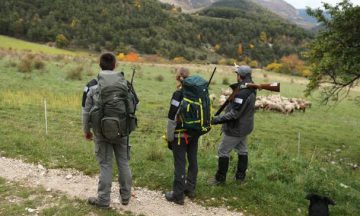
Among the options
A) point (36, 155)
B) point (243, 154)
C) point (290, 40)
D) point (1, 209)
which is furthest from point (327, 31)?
point (290, 40)

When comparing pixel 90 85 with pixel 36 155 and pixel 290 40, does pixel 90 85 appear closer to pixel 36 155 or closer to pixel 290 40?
pixel 36 155

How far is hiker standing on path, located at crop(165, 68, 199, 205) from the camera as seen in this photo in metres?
6.94

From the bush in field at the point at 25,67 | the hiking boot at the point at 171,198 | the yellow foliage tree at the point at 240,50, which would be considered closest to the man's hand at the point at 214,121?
the hiking boot at the point at 171,198

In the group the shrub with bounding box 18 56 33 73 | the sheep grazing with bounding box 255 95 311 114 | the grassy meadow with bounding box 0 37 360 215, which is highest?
the shrub with bounding box 18 56 33 73

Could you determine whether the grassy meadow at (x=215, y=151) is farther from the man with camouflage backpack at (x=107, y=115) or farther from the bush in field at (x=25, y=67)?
the bush in field at (x=25, y=67)

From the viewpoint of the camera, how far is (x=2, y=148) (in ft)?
32.6

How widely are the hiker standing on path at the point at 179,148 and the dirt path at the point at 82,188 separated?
201mm

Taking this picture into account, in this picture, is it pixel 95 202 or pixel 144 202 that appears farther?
pixel 144 202

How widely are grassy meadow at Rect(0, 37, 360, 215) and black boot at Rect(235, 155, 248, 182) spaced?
0.59ft

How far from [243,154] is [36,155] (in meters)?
4.72

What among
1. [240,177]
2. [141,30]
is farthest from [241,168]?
[141,30]

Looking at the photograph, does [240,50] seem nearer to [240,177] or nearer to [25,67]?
[25,67]

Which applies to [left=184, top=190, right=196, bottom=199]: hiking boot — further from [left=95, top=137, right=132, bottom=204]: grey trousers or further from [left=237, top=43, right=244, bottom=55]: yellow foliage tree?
[left=237, top=43, right=244, bottom=55]: yellow foliage tree

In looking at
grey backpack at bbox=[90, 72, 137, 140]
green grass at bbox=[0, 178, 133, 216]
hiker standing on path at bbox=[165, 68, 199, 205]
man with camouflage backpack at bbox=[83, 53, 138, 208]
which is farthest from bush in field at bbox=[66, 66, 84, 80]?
grey backpack at bbox=[90, 72, 137, 140]
